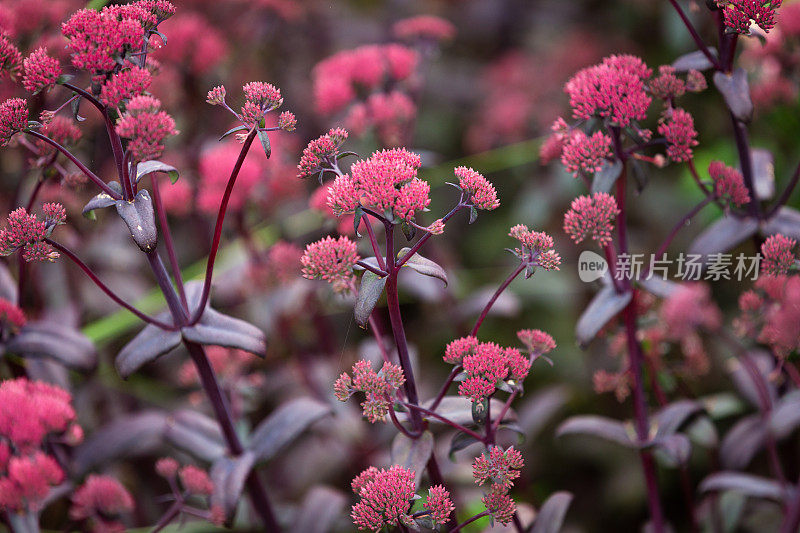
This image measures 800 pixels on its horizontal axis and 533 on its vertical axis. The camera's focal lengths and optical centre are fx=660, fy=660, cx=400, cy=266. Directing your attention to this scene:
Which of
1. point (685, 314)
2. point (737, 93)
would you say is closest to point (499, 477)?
point (685, 314)

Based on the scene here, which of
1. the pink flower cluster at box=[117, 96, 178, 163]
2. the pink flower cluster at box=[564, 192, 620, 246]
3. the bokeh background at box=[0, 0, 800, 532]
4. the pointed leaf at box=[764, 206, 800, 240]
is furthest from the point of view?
the bokeh background at box=[0, 0, 800, 532]

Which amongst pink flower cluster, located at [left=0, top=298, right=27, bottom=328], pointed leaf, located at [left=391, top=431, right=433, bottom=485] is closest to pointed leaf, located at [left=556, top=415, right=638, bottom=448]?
pointed leaf, located at [left=391, top=431, right=433, bottom=485]

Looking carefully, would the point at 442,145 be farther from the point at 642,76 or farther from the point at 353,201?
the point at 353,201

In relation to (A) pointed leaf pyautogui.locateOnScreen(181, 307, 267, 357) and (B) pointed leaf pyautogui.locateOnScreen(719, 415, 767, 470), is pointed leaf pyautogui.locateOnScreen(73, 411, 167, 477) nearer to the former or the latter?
(A) pointed leaf pyautogui.locateOnScreen(181, 307, 267, 357)

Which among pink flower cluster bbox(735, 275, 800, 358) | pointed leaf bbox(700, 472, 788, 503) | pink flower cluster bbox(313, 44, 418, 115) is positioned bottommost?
pointed leaf bbox(700, 472, 788, 503)

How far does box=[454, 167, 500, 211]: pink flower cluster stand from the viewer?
50cm

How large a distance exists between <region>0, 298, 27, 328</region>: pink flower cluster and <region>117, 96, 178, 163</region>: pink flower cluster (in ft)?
1.11

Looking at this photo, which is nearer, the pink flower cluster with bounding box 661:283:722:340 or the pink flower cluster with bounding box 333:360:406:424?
the pink flower cluster with bounding box 333:360:406:424

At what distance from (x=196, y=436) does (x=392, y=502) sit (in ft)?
1.16

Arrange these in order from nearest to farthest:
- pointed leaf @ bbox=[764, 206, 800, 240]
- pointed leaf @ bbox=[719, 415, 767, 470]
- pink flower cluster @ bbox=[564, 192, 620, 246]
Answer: pink flower cluster @ bbox=[564, 192, 620, 246], pointed leaf @ bbox=[764, 206, 800, 240], pointed leaf @ bbox=[719, 415, 767, 470]

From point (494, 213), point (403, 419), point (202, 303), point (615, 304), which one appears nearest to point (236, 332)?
point (202, 303)

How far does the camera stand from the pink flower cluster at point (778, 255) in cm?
60

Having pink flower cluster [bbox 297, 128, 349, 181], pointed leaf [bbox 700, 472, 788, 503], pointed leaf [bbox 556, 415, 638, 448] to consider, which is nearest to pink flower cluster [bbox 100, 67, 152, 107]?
pink flower cluster [bbox 297, 128, 349, 181]

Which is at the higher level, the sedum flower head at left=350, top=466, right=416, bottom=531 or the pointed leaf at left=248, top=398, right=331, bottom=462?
the pointed leaf at left=248, top=398, right=331, bottom=462
